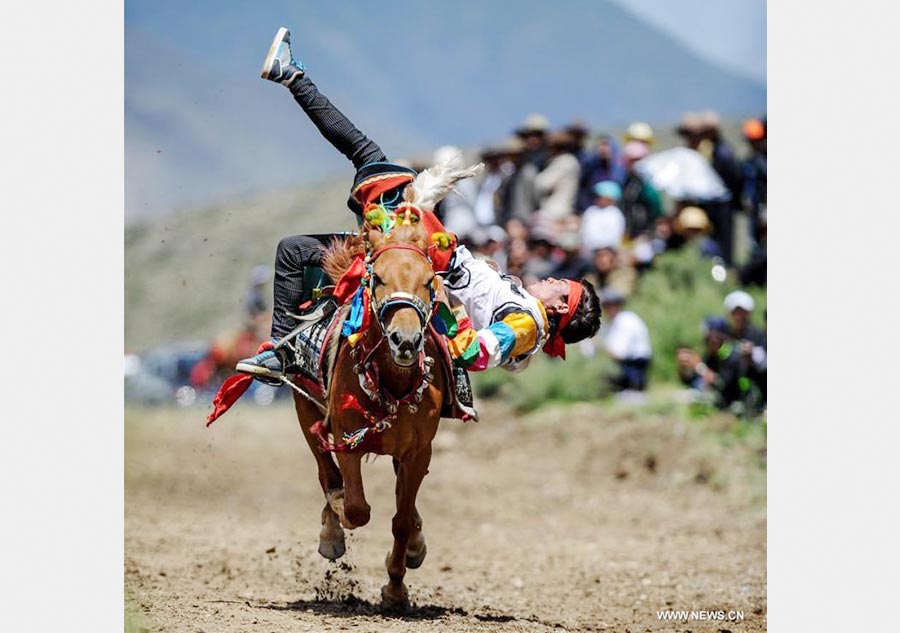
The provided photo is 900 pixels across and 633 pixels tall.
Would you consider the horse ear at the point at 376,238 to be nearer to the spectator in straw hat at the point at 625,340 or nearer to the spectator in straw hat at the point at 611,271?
the spectator in straw hat at the point at 625,340

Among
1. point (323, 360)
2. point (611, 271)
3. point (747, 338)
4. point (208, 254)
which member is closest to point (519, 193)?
point (611, 271)

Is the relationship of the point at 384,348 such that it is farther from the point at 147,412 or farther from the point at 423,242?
the point at 147,412

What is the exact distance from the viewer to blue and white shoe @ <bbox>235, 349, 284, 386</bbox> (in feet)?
24.0

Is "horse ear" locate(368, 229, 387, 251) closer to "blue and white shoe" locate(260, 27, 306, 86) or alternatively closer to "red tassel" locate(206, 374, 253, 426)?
"blue and white shoe" locate(260, 27, 306, 86)

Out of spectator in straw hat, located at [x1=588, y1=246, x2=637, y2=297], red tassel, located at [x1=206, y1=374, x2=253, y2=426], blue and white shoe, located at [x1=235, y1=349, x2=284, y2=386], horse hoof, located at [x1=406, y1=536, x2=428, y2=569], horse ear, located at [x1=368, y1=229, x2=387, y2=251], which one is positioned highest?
spectator in straw hat, located at [x1=588, y1=246, x2=637, y2=297]

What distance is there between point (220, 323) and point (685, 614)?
15165 millimetres

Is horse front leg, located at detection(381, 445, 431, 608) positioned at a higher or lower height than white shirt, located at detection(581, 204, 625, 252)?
lower

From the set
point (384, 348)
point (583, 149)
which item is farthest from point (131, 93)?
point (384, 348)

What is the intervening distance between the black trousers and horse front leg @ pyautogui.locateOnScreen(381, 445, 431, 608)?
1.04m

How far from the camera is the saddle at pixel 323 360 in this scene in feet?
23.0

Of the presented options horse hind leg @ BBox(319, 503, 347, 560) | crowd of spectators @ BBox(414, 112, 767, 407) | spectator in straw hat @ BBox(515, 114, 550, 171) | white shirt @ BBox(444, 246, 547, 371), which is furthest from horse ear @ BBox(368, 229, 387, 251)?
spectator in straw hat @ BBox(515, 114, 550, 171)

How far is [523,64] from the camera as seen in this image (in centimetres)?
→ 1911

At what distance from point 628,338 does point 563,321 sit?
7.10 m

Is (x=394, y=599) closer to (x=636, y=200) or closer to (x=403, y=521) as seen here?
(x=403, y=521)
